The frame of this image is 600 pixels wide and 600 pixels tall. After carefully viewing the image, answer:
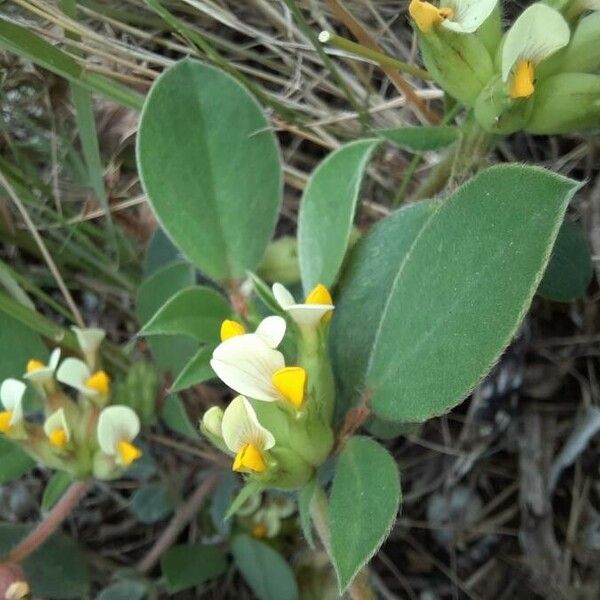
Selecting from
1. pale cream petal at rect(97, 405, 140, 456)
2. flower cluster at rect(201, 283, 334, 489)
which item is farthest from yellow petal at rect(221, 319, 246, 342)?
pale cream petal at rect(97, 405, 140, 456)

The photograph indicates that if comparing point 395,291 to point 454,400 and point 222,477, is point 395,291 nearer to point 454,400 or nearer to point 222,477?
point 454,400

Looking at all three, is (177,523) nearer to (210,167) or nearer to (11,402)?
(11,402)

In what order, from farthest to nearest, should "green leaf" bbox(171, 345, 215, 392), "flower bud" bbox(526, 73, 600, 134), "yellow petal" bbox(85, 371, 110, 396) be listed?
"yellow petal" bbox(85, 371, 110, 396) → "green leaf" bbox(171, 345, 215, 392) → "flower bud" bbox(526, 73, 600, 134)

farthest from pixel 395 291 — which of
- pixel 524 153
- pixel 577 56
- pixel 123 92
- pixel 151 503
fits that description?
pixel 151 503

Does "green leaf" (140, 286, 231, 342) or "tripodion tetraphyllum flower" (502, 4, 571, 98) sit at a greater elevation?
"tripodion tetraphyllum flower" (502, 4, 571, 98)

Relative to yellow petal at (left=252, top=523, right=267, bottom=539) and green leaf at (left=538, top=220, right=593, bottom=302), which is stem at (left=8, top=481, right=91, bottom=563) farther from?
green leaf at (left=538, top=220, right=593, bottom=302)

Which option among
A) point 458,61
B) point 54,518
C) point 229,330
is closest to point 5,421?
point 54,518

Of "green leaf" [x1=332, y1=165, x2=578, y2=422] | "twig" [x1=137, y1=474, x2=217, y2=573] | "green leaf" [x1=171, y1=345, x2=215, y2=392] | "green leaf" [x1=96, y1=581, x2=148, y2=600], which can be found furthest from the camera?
"twig" [x1=137, y1=474, x2=217, y2=573]
